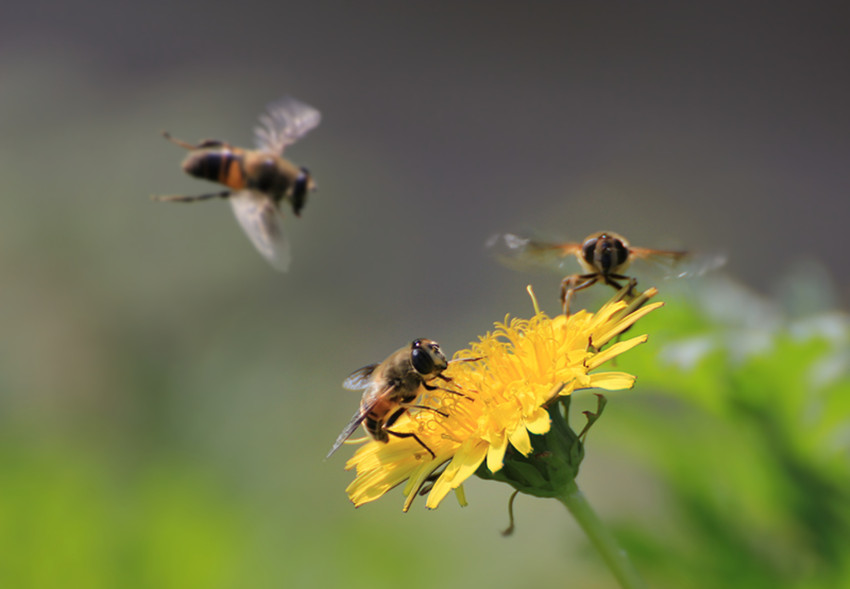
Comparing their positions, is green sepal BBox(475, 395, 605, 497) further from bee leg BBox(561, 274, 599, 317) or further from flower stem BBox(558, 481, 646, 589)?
bee leg BBox(561, 274, 599, 317)

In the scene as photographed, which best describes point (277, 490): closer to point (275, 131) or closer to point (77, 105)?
point (275, 131)

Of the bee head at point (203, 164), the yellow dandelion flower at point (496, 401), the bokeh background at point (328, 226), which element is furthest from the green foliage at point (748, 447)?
the bee head at point (203, 164)

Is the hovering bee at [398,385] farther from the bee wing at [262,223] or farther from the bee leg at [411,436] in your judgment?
the bee wing at [262,223]

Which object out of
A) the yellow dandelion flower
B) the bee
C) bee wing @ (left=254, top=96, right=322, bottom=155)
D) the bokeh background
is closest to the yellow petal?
the yellow dandelion flower

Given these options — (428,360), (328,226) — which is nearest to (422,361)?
(428,360)

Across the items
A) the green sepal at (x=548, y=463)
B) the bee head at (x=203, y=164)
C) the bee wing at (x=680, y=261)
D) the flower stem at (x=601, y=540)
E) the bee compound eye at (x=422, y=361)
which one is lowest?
the flower stem at (x=601, y=540)

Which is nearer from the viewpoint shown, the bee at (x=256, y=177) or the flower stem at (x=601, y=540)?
the flower stem at (x=601, y=540)

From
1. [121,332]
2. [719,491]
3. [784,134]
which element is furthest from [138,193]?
[784,134]
